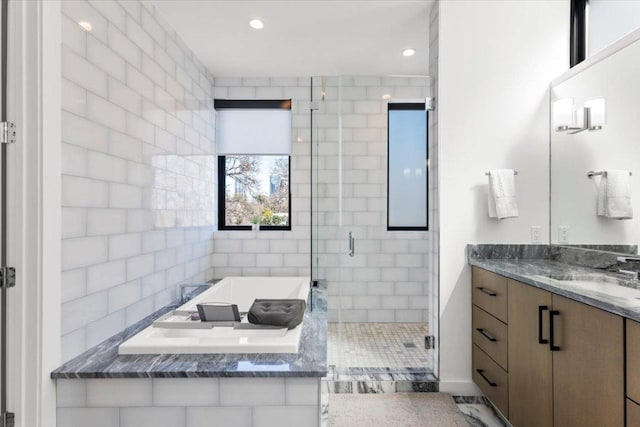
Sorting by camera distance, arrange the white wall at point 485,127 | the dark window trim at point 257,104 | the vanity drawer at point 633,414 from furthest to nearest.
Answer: the dark window trim at point 257,104, the white wall at point 485,127, the vanity drawer at point 633,414

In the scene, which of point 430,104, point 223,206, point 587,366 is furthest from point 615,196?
point 223,206

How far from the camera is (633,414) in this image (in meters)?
1.16

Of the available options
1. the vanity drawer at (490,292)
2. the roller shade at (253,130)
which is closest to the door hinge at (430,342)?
the vanity drawer at (490,292)

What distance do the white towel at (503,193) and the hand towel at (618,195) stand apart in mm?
477

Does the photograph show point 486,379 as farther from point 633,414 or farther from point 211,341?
point 211,341

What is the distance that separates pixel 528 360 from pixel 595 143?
4.24 ft

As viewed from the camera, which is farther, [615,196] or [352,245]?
[352,245]

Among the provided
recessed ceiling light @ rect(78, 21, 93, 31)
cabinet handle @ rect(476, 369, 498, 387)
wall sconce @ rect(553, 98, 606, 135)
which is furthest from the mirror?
recessed ceiling light @ rect(78, 21, 93, 31)

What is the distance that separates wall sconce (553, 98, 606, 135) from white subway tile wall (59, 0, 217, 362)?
2.50 meters

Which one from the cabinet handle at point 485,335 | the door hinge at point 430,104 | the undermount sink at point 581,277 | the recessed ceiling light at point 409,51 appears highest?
the recessed ceiling light at point 409,51

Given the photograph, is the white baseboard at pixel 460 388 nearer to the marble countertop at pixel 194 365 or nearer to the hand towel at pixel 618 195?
the marble countertop at pixel 194 365

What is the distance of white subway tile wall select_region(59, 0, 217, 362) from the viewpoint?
1.68 m

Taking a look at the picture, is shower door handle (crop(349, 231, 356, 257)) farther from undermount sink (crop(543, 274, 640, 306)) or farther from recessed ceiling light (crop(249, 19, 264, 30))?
recessed ceiling light (crop(249, 19, 264, 30))

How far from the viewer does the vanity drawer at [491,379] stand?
2.01m
